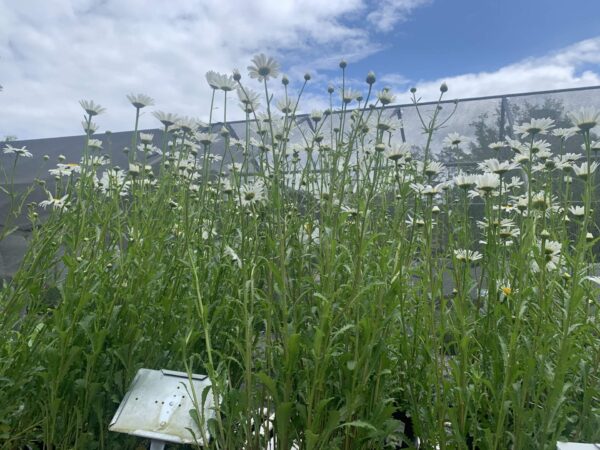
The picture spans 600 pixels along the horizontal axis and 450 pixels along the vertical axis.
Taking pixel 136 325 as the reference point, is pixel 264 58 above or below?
above

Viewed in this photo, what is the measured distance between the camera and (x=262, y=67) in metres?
1.28

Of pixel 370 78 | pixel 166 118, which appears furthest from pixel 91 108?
pixel 370 78

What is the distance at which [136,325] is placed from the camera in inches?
48.1

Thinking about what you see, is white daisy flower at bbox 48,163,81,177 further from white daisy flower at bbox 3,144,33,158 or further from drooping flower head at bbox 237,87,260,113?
drooping flower head at bbox 237,87,260,113

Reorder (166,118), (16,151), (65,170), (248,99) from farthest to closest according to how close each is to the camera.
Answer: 1. (16,151)
2. (65,170)
3. (166,118)
4. (248,99)

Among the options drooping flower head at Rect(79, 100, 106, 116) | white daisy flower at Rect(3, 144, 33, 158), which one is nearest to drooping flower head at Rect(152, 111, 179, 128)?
drooping flower head at Rect(79, 100, 106, 116)

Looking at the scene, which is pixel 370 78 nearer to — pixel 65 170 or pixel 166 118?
pixel 166 118

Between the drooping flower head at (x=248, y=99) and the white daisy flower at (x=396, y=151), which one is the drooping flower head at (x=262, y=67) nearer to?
the drooping flower head at (x=248, y=99)

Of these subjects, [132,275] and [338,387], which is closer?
[338,387]

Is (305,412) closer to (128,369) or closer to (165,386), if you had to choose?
(165,386)

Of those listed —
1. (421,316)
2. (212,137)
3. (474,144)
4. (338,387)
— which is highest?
(474,144)

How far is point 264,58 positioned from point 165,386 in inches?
34.6

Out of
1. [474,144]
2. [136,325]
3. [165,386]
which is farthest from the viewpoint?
[474,144]

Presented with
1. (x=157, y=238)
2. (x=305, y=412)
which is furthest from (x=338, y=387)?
(x=157, y=238)
